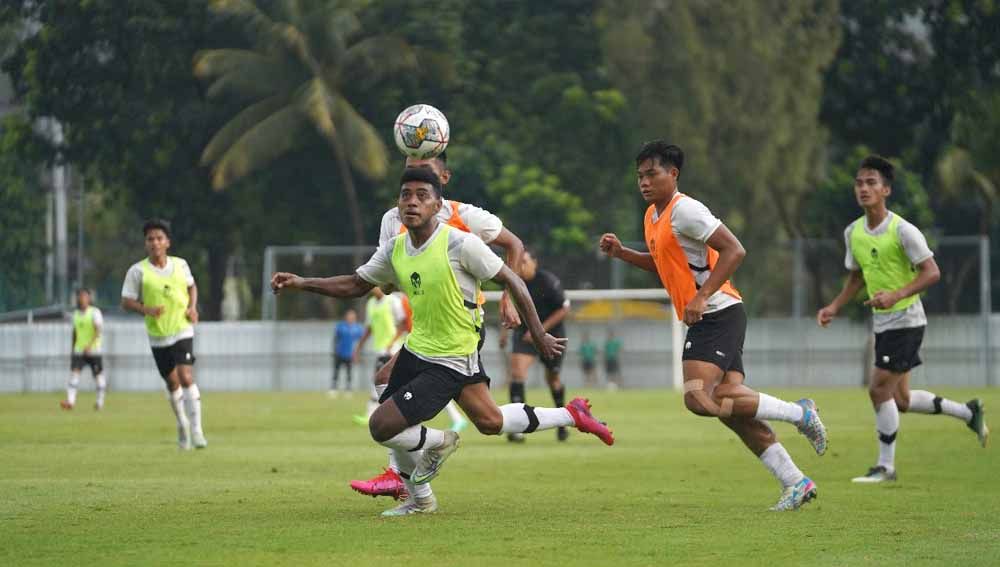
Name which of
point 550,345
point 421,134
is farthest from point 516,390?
point 550,345

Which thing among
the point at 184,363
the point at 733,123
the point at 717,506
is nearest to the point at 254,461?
the point at 184,363

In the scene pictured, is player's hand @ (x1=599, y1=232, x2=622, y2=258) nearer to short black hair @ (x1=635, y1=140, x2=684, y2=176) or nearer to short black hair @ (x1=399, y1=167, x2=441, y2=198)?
short black hair @ (x1=635, y1=140, x2=684, y2=176)

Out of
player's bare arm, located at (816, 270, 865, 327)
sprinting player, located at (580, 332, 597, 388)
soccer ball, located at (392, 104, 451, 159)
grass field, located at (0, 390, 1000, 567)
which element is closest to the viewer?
grass field, located at (0, 390, 1000, 567)

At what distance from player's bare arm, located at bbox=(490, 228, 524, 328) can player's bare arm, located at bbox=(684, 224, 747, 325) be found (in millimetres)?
1227

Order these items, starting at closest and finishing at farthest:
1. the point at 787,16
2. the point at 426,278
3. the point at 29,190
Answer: the point at 426,278, the point at 29,190, the point at 787,16

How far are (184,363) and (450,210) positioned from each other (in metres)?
7.51

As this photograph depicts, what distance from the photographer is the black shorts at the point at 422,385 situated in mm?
10078

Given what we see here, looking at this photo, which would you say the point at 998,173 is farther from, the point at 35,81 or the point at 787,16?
the point at 35,81

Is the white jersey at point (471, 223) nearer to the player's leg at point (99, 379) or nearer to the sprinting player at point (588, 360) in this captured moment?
the player's leg at point (99, 379)

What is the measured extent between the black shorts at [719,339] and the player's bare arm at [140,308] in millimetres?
8131

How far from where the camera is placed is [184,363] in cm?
1800

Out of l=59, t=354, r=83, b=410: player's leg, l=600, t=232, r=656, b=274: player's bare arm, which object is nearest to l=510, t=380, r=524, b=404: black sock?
l=600, t=232, r=656, b=274: player's bare arm

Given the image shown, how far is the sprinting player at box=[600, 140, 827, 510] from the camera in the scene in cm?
1055

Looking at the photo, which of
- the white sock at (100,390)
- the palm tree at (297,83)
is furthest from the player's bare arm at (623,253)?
the palm tree at (297,83)
